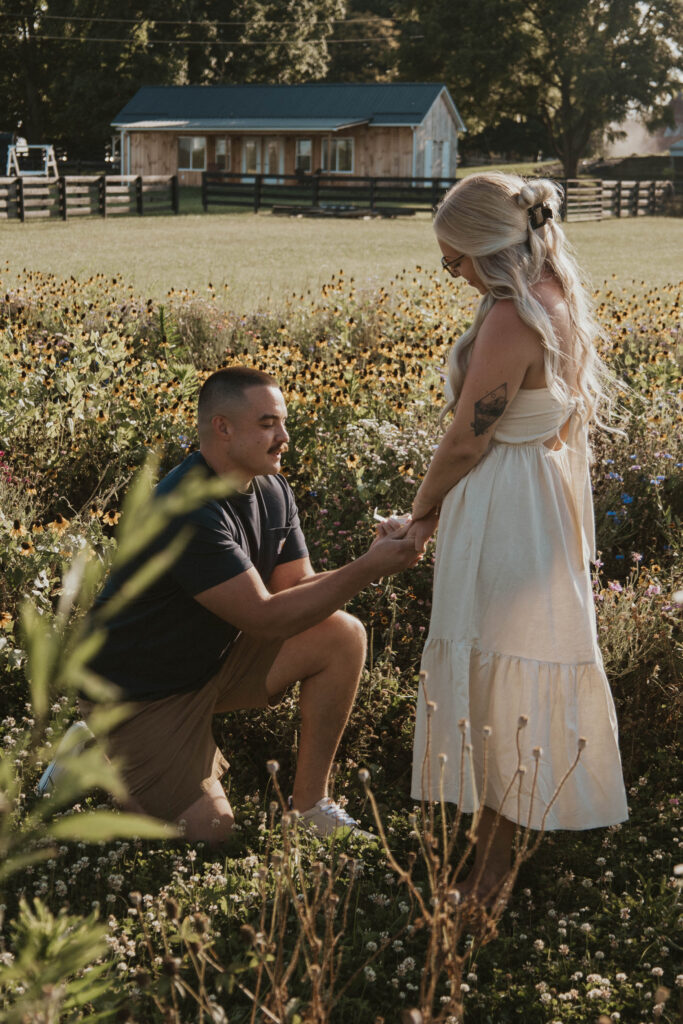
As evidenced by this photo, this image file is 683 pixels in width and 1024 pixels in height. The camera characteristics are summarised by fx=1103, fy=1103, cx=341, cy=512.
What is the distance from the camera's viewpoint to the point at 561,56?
54812mm

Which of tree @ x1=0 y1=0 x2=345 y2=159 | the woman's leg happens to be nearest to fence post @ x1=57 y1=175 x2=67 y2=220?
tree @ x1=0 y1=0 x2=345 y2=159

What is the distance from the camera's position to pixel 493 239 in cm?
283

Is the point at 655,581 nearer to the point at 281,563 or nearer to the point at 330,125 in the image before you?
the point at 281,563

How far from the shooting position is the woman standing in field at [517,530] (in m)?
2.86

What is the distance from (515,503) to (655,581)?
5.52 ft

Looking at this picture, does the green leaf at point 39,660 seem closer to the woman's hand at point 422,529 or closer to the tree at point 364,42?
the woman's hand at point 422,529

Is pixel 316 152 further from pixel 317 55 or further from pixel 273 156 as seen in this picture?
pixel 317 55

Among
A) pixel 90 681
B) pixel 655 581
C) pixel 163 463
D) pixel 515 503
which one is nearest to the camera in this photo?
pixel 90 681

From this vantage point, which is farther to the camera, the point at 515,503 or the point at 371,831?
the point at 371,831

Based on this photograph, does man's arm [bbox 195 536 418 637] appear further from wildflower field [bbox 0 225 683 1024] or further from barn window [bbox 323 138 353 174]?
barn window [bbox 323 138 353 174]

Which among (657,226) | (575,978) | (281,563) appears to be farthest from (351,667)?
(657,226)

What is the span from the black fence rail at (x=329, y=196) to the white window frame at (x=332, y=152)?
11272mm

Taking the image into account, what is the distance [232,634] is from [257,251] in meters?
18.0

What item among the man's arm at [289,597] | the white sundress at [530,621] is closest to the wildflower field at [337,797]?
the white sundress at [530,621]
